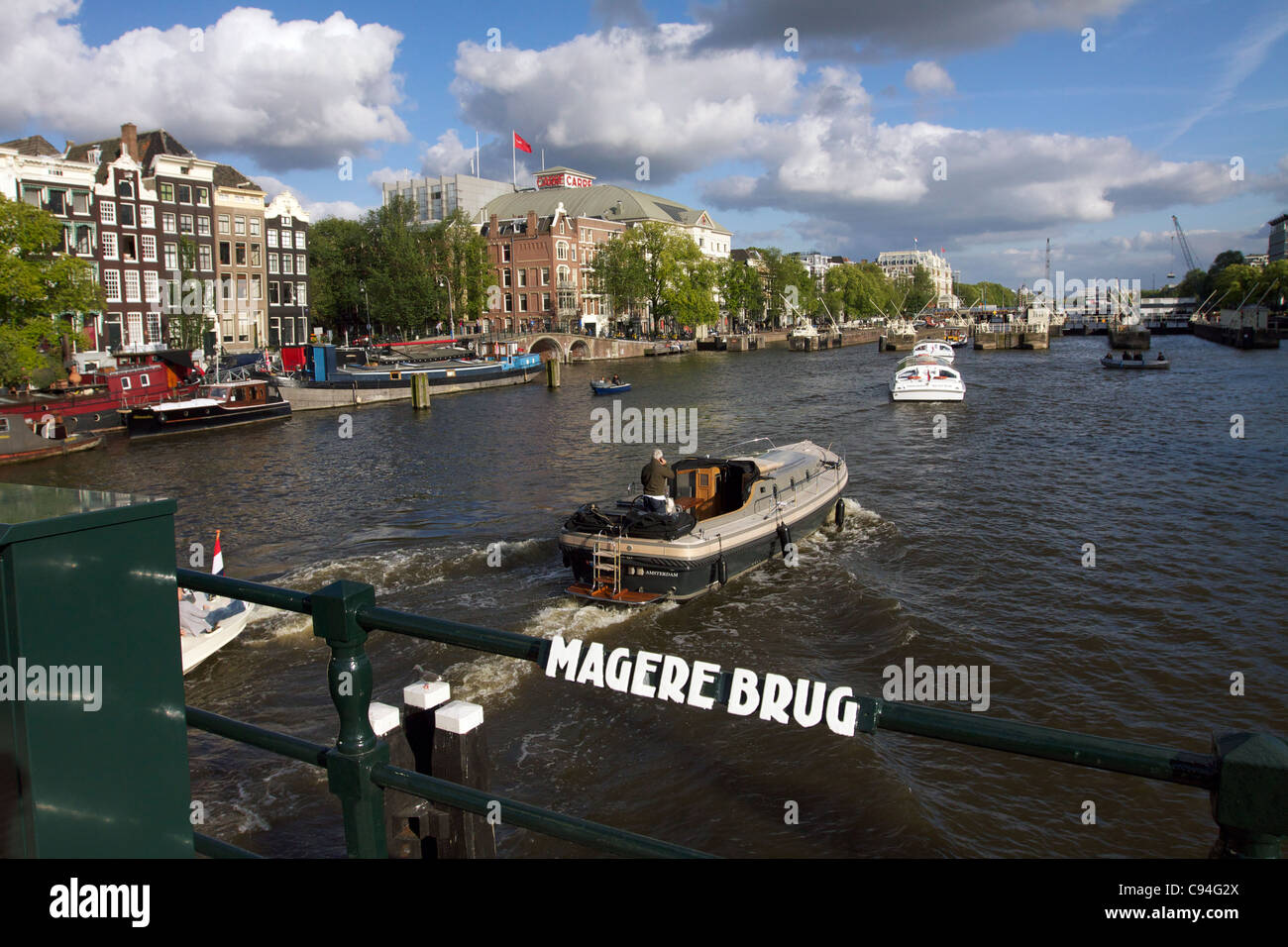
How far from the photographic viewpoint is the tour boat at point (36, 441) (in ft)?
118

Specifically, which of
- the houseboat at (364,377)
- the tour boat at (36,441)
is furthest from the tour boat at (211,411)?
the houseboat at (364,377)

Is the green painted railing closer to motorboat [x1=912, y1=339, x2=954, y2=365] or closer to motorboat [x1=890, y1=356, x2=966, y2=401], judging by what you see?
motorboat [x1=890, y1=356, x2=966, y2=401]

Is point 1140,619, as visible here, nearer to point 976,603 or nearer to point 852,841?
point 976,603

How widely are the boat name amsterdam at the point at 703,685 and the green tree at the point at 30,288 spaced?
1805 inches

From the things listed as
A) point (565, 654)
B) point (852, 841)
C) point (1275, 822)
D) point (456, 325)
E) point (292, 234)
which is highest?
point (292, 234)

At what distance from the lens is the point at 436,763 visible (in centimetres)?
740

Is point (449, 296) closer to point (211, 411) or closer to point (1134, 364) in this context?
point (211, 411)

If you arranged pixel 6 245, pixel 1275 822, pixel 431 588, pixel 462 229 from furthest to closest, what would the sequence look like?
1. pixel 462 229
2. pixel 6 245
3. pixel 431 588
4. pixel 1275 822

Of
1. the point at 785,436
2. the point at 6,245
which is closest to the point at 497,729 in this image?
the point at 785,436

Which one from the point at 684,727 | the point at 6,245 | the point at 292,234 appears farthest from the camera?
the point at 292,234

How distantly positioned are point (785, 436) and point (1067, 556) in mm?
19955

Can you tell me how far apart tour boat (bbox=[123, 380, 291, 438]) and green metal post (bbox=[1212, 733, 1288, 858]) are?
156ft

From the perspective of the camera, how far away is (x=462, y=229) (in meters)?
96.7

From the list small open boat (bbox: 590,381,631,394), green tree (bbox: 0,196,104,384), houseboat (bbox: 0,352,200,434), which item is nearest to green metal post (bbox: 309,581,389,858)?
houseboat (bbox: 0,352,200,434)
